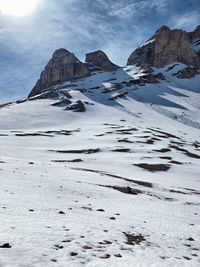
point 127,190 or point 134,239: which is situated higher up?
point 134,239

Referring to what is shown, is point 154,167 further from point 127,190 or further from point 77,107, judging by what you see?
point 77,107

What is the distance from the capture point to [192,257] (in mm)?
17359

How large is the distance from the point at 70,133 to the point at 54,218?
100 metres

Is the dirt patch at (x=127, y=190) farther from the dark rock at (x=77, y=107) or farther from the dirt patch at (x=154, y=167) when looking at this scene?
the dark rock at (x=77, y=107)

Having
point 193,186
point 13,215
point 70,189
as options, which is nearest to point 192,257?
point 13,215

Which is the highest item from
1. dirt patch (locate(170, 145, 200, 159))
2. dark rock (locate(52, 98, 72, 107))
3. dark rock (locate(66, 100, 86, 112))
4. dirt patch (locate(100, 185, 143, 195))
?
dark rock (locate(52, 98, 72, 107))

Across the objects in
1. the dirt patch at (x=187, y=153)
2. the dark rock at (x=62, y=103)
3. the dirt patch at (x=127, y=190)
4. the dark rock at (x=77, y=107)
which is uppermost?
the dark rock at (x=62, y=103)

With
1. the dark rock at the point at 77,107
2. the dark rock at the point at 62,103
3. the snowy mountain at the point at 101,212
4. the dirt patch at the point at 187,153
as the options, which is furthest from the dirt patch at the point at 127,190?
the dark rock at the point at 62,103

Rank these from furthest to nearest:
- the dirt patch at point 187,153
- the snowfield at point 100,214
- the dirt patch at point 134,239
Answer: the dirt patch at point 187,153 → the dirt patch at point 134,239 → the snowfield at point 100,214

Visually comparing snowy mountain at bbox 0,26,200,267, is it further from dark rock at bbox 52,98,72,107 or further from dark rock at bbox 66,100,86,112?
dark rock at bbox 52,98,72,107

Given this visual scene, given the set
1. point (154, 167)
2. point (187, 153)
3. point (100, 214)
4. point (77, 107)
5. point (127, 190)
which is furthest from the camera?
point (77, 107)

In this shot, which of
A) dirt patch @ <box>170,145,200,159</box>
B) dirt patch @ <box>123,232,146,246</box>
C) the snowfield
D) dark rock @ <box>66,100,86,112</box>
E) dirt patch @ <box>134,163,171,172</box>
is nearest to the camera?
the snowfield

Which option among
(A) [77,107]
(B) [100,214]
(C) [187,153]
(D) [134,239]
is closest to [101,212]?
(B) [100,214]

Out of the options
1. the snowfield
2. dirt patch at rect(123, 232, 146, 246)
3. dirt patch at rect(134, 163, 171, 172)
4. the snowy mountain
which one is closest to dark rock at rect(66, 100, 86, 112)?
the snowy mountain
